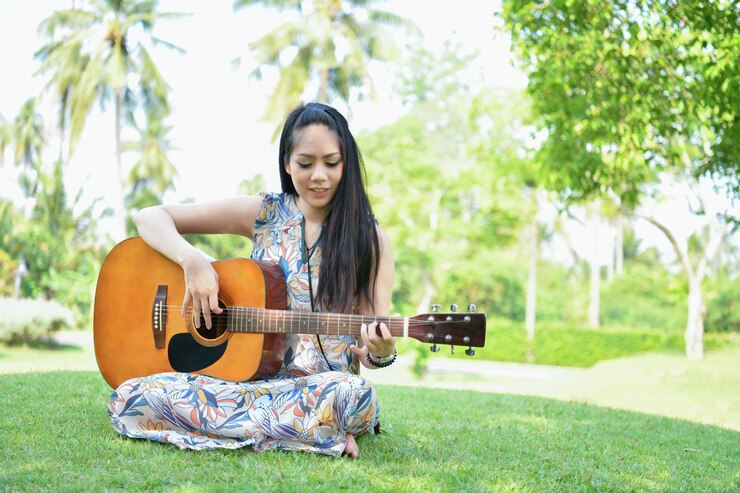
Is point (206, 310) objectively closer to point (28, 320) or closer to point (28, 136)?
point (28, 320)

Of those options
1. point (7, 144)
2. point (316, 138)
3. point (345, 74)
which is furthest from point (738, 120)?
point (7, 144)

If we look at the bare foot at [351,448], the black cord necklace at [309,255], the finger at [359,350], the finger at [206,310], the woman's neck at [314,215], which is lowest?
the bare foot at [351,448]

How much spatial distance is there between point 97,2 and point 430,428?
76.5 ft

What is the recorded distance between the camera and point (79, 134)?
2350 cm

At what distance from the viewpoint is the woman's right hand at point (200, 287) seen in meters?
3.30

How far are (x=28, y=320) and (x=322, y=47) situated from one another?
35.9 feet

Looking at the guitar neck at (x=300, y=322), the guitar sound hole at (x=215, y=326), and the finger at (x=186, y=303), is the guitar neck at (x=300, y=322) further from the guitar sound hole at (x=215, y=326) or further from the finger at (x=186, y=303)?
the finger at (x=186, y=303)

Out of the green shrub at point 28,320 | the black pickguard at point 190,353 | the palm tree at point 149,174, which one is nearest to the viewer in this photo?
the black pickguard at point 190,353

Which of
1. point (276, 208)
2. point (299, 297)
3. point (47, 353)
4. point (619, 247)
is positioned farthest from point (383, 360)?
point (619, 247)

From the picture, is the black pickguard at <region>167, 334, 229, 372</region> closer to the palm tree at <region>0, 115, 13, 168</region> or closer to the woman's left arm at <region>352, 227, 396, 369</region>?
the woman's left arm at <region>352, 227, 396, 369</region>

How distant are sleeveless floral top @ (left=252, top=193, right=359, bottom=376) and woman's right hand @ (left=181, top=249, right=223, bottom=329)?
0.33 metres

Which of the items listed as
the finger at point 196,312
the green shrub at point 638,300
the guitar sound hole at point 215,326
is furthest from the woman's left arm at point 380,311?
the green shrub at point 638,300

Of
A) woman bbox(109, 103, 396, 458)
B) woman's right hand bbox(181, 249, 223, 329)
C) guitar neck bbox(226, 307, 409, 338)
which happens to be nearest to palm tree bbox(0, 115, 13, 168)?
woman bbox(109, 103, 396, 458)

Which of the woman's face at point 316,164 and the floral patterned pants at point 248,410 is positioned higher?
the woman's face at point 316,164
